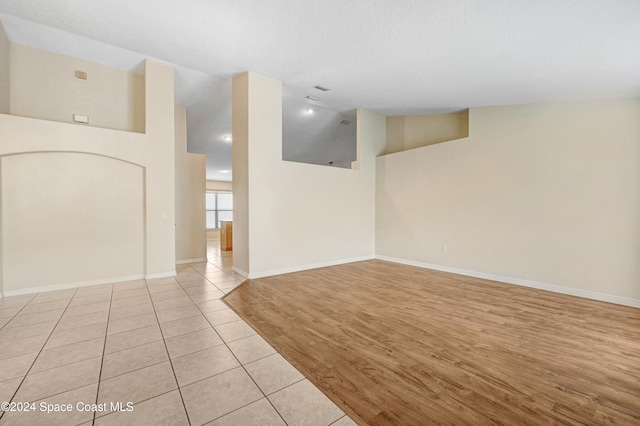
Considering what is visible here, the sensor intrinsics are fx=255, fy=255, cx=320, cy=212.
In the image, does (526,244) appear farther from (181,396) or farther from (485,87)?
(181,396)

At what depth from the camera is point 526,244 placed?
13.7 ft

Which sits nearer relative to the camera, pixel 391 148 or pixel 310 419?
pixel 310 419

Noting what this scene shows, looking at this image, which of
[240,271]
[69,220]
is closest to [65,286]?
[69,220]

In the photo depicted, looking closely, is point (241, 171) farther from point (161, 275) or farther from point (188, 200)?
point (161, 275)

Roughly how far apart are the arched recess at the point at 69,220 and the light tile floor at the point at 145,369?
0.65 m

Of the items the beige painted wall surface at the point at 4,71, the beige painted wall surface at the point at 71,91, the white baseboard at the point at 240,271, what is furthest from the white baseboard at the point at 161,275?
the beige painted wall surface at the point at 4,71

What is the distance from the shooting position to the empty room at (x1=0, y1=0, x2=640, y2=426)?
177cm

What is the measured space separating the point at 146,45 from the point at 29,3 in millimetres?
1116

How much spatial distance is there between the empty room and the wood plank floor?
0.07 feet

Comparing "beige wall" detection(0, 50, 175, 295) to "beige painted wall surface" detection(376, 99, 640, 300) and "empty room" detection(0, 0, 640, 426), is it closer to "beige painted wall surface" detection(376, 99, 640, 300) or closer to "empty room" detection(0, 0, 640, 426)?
"empty room" detection(0, 0, 640, 426)

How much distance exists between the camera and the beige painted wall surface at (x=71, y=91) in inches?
146

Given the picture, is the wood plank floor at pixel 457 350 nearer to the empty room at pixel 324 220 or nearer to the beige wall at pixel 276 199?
the empty room at pixel 324 220

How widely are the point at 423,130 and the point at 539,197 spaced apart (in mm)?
2669

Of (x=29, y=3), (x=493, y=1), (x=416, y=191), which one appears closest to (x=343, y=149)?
(x=416, y=191)
